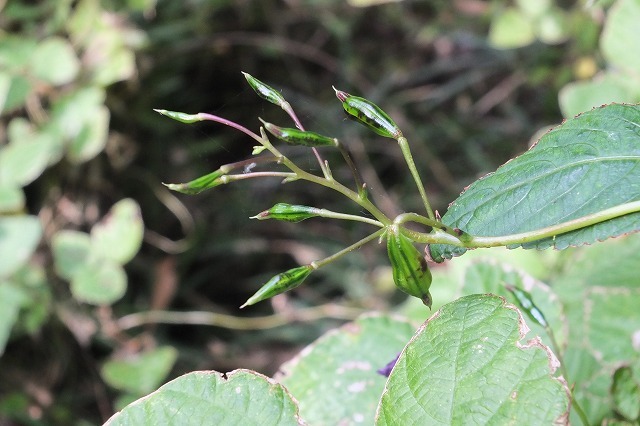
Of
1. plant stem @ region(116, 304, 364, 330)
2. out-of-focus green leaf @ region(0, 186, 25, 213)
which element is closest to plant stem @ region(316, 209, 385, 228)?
out-of-focus green leaf @ region(0, 186, 25, 213)

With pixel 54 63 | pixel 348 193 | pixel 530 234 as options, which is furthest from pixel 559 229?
pixel 54 63

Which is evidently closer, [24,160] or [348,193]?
[348,193]

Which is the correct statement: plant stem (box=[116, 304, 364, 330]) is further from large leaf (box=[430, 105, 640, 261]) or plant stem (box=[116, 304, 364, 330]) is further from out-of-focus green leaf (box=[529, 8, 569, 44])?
large leaf (box=[430, 105, 640, 261])

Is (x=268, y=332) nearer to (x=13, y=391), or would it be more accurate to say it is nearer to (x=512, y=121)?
(x=13, y=391)

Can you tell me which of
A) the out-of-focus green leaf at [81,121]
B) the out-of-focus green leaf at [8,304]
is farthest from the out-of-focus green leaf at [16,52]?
the out-of-focus green leaf at [8,304]

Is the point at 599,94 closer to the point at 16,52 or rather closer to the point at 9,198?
the point at 9,198

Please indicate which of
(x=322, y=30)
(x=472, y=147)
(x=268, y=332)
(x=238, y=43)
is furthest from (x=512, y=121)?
(x=268, y=332)
